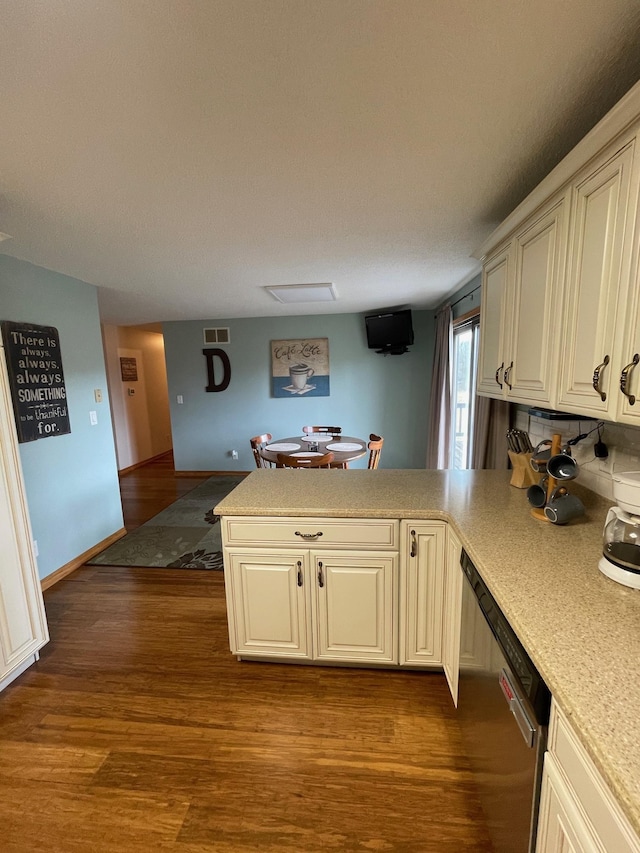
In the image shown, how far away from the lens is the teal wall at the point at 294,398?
197 inches

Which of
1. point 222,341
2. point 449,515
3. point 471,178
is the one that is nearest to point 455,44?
point 471,178

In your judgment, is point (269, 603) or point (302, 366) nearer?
point (269, 603)

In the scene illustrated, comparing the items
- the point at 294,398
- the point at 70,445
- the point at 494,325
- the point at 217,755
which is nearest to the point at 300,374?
the point at 294,398

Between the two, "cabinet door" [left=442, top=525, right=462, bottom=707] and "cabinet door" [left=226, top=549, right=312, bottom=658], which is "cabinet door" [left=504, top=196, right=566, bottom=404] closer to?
"cabinet door" [left=442, top=525, right=462, bottom=707]

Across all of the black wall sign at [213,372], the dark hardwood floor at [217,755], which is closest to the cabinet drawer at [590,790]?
the dark hardwood floor at [217,755]

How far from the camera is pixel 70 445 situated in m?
2.89

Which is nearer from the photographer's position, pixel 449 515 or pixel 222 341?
pixel 449 515

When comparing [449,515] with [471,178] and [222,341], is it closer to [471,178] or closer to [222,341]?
[471,178]

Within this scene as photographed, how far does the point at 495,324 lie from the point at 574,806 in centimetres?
177

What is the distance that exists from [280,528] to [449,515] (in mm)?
758

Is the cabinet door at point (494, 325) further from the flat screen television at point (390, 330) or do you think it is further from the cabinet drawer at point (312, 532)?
the flat screen television at point (390, 330)

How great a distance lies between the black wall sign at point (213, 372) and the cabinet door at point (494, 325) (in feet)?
12.8

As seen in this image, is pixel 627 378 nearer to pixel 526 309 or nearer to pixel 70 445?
pixel 526 309

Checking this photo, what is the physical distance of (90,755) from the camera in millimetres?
1469
